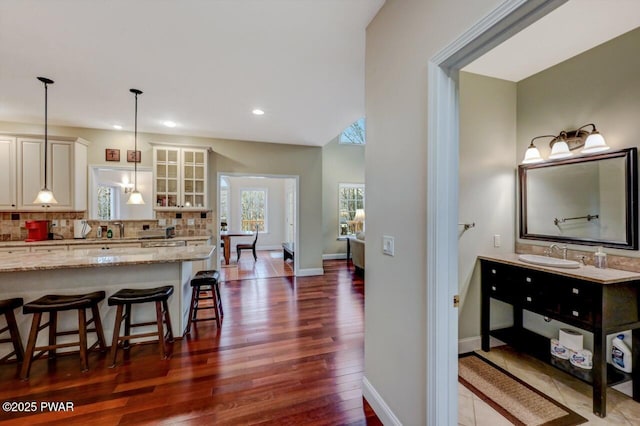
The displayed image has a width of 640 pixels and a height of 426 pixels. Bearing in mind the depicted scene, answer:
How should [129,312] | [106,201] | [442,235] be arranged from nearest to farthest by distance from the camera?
1. [442,235]
2. [129,312]
3. [106,201]

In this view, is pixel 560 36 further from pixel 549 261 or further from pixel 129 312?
pixel 129 312

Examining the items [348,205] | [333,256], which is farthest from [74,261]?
[348,205]

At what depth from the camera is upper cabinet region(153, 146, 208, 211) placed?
15.3 ft

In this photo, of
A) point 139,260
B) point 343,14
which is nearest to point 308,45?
point 343,14

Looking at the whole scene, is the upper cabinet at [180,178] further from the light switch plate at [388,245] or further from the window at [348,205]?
the light switch plate at [388,245]

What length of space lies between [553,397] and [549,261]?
3.26ft

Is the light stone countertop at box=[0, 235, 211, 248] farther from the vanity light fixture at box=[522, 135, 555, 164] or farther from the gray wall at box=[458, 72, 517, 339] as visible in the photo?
the vanity light fixture at box=[522, 135, 555, 164]

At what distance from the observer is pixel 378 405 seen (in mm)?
1742

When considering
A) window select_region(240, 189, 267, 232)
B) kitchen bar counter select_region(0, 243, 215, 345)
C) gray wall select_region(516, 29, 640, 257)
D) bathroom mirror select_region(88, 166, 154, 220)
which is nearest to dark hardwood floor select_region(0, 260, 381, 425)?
kitchen bar counter select_region(0, 243, 215, 345)

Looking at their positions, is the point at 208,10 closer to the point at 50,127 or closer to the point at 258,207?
the point at 50,127

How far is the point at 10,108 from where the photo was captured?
11.7ft

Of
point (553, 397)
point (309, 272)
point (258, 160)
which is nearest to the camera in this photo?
point (553, 397)

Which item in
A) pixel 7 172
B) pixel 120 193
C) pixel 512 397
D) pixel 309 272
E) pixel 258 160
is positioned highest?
pixel 258 160

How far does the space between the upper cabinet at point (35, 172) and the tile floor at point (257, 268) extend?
2802 mm
